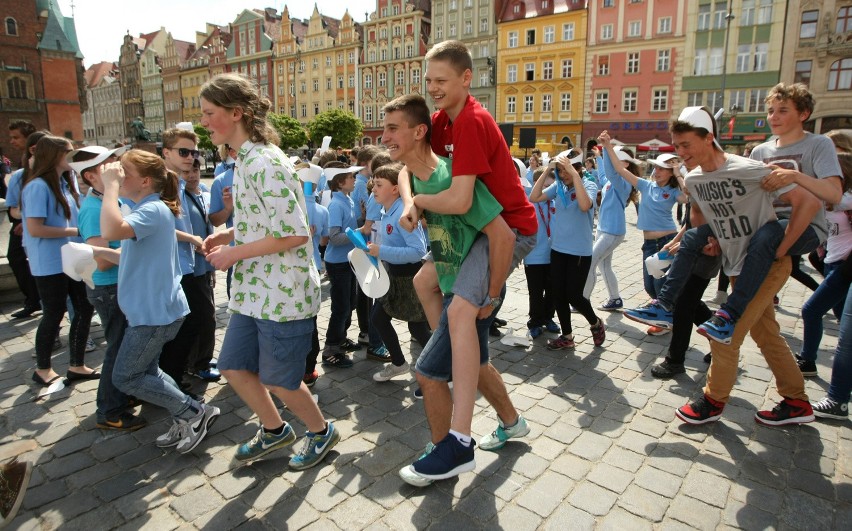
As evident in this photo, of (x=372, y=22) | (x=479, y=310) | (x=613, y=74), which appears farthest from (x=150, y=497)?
(x=372, y=22)

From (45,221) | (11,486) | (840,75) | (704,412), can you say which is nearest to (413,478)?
(11,486)

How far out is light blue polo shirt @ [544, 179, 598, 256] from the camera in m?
5.13

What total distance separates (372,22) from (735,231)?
64122mm

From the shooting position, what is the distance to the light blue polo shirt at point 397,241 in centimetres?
405

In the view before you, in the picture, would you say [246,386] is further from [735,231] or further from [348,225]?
[735,231]

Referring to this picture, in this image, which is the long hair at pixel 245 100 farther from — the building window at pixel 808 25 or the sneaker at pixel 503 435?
the building window at pixel 808 25

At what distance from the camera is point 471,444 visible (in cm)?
280

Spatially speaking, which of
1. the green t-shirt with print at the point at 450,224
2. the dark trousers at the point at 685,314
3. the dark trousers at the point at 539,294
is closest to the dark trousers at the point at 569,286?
the dark trousers at the point at 539,294

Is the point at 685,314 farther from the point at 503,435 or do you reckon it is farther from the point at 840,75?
the point at 840,75

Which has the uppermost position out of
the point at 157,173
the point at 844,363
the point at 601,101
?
the point at 601,101

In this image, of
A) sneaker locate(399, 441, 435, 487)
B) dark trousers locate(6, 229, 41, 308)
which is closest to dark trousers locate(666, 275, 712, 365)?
sneaker locate(399, 441, 435, 487)

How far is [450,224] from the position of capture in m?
2.80

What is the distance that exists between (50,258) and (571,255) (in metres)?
4.75

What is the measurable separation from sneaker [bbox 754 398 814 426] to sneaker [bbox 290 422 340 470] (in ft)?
9.75
